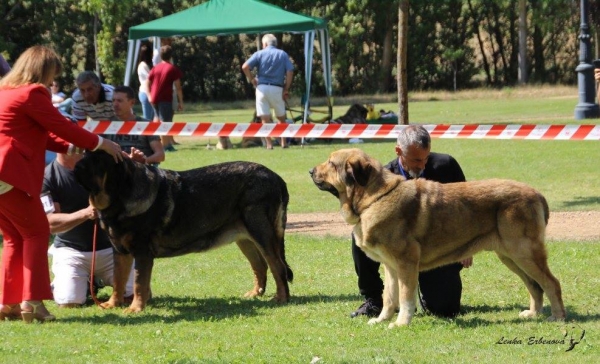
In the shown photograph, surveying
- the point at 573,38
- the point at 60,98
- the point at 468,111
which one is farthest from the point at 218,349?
the point at 573,38

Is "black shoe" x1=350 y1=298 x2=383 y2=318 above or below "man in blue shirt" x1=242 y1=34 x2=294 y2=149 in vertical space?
below

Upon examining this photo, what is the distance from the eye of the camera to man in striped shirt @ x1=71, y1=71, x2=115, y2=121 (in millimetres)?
10609

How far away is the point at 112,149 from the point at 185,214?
3.33 ft

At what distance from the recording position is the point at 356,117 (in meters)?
23.0

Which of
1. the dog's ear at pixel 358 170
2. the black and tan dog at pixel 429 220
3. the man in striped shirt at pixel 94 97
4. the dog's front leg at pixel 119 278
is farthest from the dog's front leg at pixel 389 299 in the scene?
the man in striped shirt at pixel 94 97

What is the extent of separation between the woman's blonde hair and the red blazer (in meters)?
0.08

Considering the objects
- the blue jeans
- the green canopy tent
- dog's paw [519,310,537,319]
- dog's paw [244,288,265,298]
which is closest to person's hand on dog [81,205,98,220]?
dog's paw [244,288,265,298]

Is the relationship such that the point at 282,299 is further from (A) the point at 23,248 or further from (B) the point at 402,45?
(B) the point at 402,45

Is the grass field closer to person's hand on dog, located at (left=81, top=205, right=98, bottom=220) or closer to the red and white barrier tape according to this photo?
person's hand on dog, located at (left=81, top=205, right=98, bottom=220)

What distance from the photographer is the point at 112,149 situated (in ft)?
24.9

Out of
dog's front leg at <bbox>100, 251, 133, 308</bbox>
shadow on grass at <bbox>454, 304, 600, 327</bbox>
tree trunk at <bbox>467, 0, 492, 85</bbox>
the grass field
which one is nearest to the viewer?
the grass field

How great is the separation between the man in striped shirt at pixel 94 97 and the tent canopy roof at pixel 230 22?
11.3 meters

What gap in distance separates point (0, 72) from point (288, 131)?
13.5 ft

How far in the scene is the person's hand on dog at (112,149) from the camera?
754 cm
